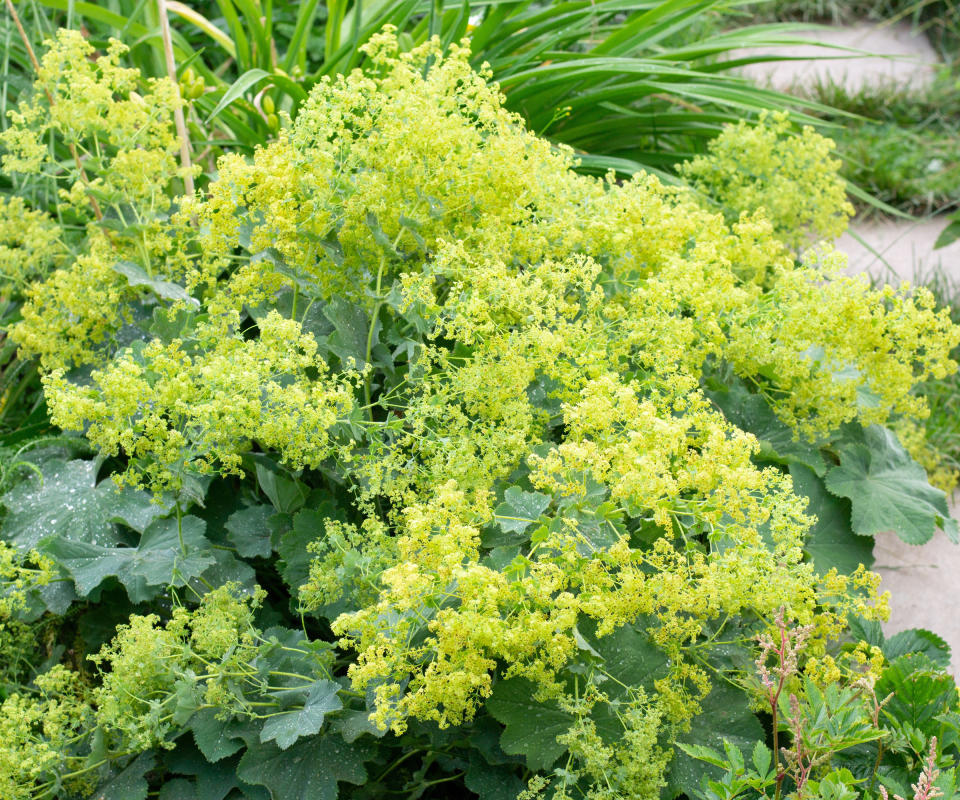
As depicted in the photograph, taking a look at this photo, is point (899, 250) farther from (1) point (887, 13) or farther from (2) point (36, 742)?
(2) point (36, 742)

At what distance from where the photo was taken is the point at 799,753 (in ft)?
4.02

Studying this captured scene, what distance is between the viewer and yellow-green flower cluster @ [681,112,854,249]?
263cm

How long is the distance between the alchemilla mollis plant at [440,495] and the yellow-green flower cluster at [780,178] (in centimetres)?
50

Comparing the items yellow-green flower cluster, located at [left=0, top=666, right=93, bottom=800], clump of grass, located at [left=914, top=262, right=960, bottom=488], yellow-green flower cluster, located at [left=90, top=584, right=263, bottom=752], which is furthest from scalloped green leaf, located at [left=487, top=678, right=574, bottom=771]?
clump of grass, located at [left=914, top=262, right=960, bottom=488]

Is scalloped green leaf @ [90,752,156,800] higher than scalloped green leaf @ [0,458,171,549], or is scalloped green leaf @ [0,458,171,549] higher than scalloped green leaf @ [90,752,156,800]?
scalloped green leaf @ [0,458,171,549]

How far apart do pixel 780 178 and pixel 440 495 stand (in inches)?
68.6

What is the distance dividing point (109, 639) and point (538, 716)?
0.96m

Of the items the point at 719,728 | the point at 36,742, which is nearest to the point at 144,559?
the point at 36,742

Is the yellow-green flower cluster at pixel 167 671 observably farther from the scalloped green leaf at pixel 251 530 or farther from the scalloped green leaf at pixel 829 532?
the scalloped green leaf at pixel 829 532

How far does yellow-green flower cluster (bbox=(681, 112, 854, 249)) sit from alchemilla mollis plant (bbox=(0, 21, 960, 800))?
1.63 feet

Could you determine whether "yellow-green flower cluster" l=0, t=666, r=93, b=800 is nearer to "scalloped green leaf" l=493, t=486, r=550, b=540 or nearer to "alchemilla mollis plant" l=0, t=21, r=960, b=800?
"alchemilla mollis plant" l=0, t=21, r=960, b=800

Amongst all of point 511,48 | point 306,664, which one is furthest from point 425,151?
point 511,48

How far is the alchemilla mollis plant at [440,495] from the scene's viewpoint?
138cm

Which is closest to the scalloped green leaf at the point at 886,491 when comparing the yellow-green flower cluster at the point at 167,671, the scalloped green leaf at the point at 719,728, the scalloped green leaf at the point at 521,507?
the scalloped green leaf at the point at 719,728
